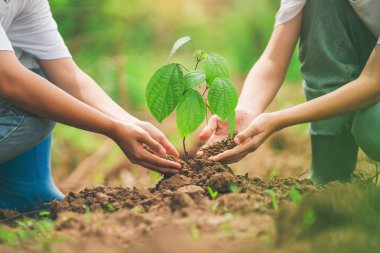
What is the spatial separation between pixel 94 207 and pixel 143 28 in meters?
3.41

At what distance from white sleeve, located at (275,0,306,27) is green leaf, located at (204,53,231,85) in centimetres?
62

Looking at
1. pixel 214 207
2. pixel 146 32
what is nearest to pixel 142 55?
pixel 146 32

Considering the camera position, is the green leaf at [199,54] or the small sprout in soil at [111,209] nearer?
the small sprout in soil at [111,209]

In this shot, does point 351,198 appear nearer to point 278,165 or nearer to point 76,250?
point 76,250

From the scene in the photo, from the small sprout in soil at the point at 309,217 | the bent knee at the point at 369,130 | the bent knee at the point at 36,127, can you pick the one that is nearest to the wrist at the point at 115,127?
the bent knee at the point at 36,127

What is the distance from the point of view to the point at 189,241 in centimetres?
176

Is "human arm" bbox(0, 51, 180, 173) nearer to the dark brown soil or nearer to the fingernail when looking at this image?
the fingernail

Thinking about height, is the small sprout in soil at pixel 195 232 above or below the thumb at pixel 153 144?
below

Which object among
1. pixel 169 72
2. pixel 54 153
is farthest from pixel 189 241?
pixel 54 153

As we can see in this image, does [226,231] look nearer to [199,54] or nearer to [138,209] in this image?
[138,209]

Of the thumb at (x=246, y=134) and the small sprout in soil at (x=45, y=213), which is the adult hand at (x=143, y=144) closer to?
the thumb at (x=246, y=134)

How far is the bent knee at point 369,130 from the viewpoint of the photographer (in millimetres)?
2770

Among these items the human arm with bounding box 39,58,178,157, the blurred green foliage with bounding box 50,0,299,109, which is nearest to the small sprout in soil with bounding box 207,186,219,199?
the human arm with bounding box 39,58,178,157

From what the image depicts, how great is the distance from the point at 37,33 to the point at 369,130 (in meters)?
1.51
